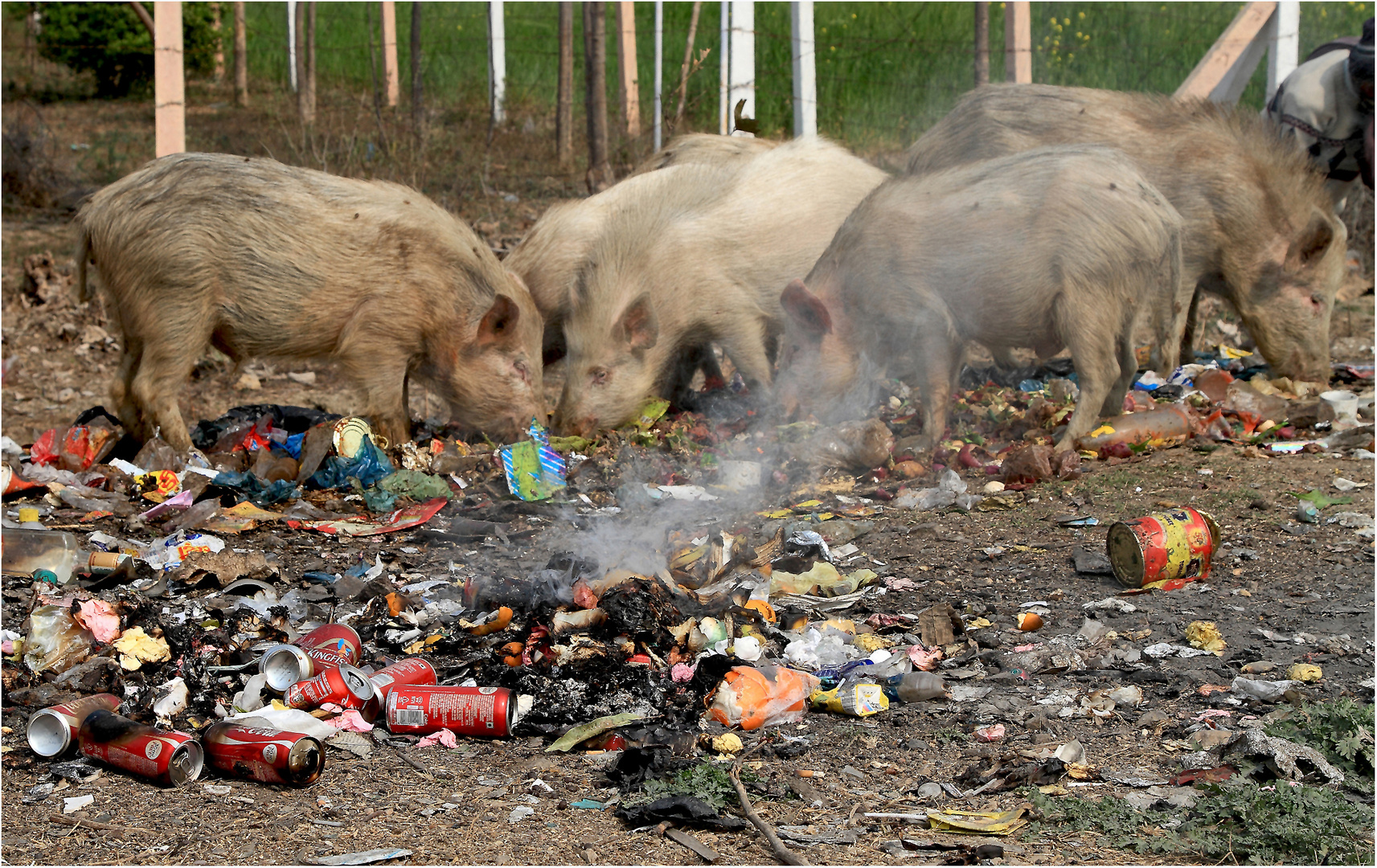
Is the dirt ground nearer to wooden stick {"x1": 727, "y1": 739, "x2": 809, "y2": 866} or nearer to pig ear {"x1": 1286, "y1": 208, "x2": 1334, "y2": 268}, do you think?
wooden stick {"x1": 727, "y1": 739, "x2": 809, "y2": 866}

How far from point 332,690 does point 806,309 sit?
396 cm

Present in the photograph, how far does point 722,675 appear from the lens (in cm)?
401

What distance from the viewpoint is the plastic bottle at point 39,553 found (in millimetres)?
5141

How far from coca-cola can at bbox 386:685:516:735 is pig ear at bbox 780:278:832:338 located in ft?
12.2

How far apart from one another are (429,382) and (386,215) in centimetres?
118

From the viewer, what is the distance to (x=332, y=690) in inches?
152

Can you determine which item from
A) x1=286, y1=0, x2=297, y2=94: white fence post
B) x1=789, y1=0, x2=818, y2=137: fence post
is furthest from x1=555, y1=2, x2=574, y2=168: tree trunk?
x1=286, y1=0, x2=297, y2=94: white fence post

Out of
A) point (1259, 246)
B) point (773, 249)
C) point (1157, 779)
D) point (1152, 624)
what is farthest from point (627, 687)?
point (1259, 246)

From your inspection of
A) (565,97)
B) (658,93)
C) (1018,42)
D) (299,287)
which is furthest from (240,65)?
(1018,42)

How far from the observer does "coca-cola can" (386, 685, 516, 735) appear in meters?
3.76

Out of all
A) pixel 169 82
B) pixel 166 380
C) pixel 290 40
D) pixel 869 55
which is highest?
pixel 290 40

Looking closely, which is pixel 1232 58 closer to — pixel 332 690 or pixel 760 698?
pixel 760 698

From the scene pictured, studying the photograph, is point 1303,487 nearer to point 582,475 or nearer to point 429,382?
point 582,475

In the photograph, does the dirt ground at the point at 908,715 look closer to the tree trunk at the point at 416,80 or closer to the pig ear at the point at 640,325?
the pig ear at the point at 640,325
